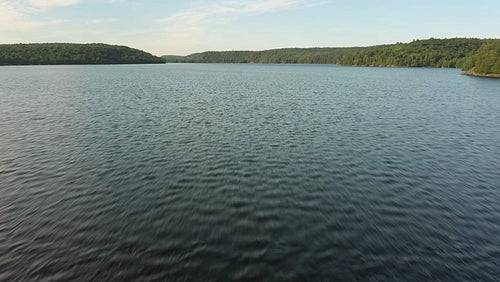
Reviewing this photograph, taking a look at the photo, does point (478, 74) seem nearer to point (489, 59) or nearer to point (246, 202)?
point (489, 59)

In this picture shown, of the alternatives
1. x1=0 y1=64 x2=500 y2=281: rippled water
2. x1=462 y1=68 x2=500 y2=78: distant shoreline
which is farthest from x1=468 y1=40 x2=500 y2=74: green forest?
x1=0 y1=64 x2=500 y2=281: rippled water

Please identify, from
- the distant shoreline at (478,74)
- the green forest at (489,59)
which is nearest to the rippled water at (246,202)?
the green forest at (489,59)

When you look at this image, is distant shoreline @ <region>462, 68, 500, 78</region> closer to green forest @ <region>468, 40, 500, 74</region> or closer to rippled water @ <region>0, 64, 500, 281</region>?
green forest @ <region>468, 40, 500, 74</region>

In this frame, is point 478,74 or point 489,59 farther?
point 478,74

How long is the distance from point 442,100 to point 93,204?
279 ft

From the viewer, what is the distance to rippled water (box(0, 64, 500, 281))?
511 inches

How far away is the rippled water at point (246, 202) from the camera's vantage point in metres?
13.0

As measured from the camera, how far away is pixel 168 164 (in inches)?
991

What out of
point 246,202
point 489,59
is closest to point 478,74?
point 489,59

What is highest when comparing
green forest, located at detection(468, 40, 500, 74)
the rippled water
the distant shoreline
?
green forest, located at detection(468, 40, 500, 74)

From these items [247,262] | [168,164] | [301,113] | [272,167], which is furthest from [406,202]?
[301,113]

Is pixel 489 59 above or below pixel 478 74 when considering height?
above

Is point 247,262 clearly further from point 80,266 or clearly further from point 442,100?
point 442,100

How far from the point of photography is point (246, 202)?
18.8 m
